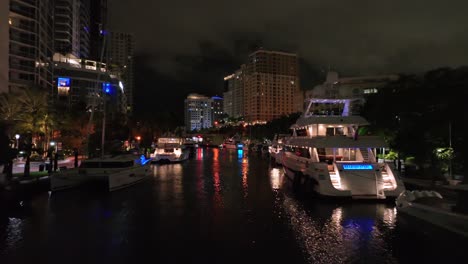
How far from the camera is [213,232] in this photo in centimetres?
1294

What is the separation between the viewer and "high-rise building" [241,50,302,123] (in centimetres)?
18662

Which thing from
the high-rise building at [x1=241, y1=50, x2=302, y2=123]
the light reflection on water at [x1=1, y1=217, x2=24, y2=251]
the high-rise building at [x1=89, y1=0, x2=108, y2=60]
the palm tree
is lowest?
the light reflection on water at [x1=1, y1=217, x2=24, y2=251]

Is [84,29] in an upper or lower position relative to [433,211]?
upper

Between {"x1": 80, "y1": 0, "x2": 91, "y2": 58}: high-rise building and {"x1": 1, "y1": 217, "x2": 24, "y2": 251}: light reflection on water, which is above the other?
{"x1": 80, "y1": 0, "x2": 91, "y2": 58}: high-rise building

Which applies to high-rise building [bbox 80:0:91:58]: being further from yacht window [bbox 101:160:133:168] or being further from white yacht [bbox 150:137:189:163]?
yacht window [bbox 101:160:133:168]

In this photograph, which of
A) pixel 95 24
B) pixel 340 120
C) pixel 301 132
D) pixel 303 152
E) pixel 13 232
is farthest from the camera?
pixel 95 24

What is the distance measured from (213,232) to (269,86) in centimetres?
17899

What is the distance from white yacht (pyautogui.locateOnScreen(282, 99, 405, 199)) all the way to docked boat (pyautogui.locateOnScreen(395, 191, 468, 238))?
2.59 metres

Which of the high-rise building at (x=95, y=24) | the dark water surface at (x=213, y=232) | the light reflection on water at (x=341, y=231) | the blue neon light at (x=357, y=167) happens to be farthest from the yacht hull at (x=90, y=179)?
the high-rise building at (x=95, y=24)

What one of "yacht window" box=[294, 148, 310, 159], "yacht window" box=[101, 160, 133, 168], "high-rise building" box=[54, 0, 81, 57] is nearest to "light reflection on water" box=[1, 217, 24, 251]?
"yacht window" box=[101, 160, 133, 168]

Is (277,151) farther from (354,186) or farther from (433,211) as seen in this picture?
(433,211)

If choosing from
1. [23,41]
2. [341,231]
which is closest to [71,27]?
[23,41]

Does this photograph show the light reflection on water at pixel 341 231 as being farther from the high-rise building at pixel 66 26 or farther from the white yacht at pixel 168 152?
the high-rise building at pixel 66 26

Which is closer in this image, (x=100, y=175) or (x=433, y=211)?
(x=433, y=211)
